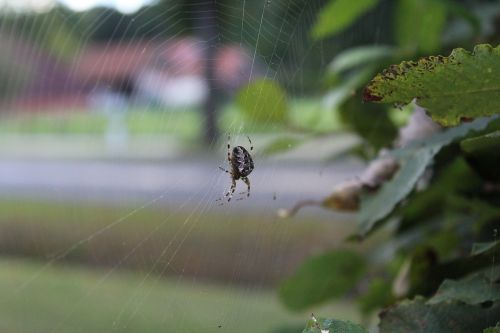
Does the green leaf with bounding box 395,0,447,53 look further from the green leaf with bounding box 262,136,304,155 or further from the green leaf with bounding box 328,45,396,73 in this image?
the green leaf with bounding box 262,136,304,155

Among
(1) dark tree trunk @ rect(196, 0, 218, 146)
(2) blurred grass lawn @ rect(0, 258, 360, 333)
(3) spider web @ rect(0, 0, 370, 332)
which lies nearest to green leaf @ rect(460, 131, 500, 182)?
(3) spider web @ rect(0, 0, 370, 332)

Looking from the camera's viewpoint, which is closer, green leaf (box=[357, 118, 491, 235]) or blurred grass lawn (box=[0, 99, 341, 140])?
green leaf (box=[357, 118, 491, 235])

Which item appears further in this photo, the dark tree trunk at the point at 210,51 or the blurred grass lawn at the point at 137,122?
the blurred grass lawn at the point at 137,122

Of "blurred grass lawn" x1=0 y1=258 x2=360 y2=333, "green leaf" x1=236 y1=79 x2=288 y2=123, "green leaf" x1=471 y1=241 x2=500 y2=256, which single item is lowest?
"blurred grass lawn" x1=0 y1=258 x2=360 y2=333

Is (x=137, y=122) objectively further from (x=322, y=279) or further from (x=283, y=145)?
(x=322, y=279)

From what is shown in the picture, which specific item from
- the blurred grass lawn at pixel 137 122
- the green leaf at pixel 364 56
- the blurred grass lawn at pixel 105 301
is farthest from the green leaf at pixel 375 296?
the blurred grass lawn at pixel 105 301

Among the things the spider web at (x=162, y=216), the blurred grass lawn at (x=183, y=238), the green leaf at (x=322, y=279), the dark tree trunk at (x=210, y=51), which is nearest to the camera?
the green leaf at (x=322, y=279)

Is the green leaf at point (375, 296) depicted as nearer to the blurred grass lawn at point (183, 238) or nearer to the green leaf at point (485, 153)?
the green leaf at point (485, 153)

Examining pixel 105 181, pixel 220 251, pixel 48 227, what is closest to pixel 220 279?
pixel 220 251
